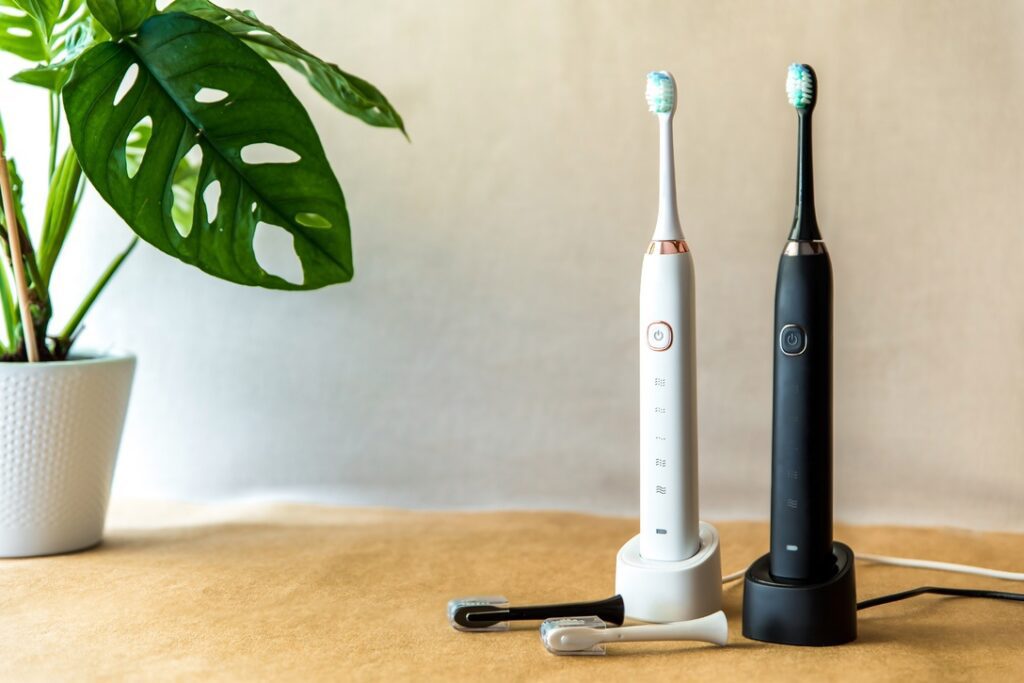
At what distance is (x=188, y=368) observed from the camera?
116cm

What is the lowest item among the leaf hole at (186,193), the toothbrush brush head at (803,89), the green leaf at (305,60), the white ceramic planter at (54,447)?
the white ceramic planter at (54,447)

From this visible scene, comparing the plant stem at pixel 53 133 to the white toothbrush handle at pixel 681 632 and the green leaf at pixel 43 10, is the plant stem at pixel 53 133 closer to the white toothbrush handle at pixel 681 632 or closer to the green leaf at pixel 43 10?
the green leaf at pixel 43 10

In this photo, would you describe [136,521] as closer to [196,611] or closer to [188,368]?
[188,368]

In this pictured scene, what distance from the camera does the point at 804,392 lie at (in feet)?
2.07

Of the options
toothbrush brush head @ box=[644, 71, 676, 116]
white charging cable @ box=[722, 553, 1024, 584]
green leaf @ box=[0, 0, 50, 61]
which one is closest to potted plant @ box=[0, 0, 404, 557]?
green leaf @ box=[0, 0, 50, 61]

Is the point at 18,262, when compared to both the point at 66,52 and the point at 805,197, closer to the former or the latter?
the point at 66,52

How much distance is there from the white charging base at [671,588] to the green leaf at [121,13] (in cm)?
58

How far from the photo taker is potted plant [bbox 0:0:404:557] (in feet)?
2.56

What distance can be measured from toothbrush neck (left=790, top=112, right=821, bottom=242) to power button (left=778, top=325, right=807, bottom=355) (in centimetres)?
6

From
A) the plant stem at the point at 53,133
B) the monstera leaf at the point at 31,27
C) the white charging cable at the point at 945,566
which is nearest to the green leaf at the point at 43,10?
the monstera leaf at the point at 31,27

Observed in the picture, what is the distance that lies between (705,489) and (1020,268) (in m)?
0.39

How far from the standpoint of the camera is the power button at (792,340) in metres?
0.63

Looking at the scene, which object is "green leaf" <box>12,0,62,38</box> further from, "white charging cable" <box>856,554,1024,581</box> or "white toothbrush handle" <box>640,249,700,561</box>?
"white charging cable" <box>856,554,1024,581</box>

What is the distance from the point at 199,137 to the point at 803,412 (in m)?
0.52
